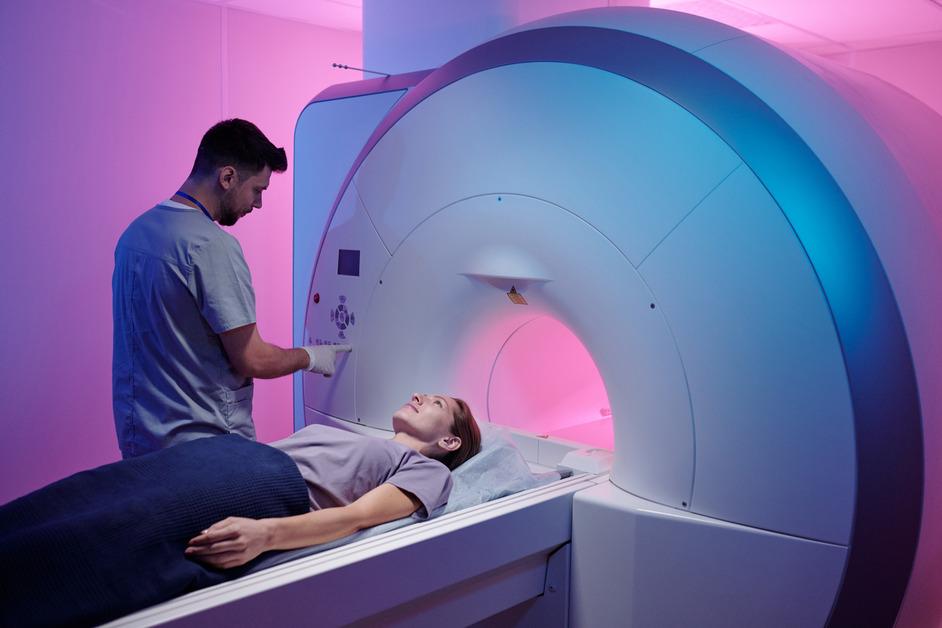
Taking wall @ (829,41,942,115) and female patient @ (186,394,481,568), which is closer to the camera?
female patient @ (186,394,481,568)

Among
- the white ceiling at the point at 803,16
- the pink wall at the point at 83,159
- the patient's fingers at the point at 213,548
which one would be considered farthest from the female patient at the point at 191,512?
the white ceiling at the point at 803,16

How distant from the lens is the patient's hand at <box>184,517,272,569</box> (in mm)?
1276

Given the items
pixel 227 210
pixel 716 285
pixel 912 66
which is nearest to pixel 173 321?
pixel 227 210

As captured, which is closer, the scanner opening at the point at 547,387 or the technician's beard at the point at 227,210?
the technician's beard at the point at 227,210

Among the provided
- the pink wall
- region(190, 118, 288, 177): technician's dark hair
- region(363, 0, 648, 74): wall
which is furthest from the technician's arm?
the pink wall

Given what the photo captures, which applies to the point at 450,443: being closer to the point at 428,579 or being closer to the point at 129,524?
the point at 428,579

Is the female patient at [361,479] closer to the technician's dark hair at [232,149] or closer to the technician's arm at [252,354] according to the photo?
the technician's arm at [252,354]

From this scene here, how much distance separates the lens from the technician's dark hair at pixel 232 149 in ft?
6.04

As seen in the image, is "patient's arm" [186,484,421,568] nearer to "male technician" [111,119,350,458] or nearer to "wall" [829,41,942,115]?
"male technician" [111,119,350,458]

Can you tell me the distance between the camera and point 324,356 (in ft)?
6.86

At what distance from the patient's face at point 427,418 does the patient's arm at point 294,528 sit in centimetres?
22

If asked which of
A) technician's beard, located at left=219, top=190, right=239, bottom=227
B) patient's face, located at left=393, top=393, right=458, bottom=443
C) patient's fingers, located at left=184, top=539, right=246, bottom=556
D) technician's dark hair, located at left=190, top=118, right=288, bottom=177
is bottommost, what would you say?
patient's fingers, located at left=184, top=539, right=246, bottom=556

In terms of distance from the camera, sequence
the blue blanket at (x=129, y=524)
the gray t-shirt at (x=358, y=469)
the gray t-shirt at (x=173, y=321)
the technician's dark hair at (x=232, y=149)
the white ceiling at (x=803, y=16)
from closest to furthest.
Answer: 1. the blue blanket at (x=129, y=524)
2. the gray t-shirt at (x=358, y=469)
3. the gray t-shirt at (x=173, y=321)
4. the technician's dark hair at (x=232, y=149)
5. the white ceiling at (x=803, y=16)

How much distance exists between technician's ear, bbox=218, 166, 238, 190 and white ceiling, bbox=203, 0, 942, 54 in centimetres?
171
